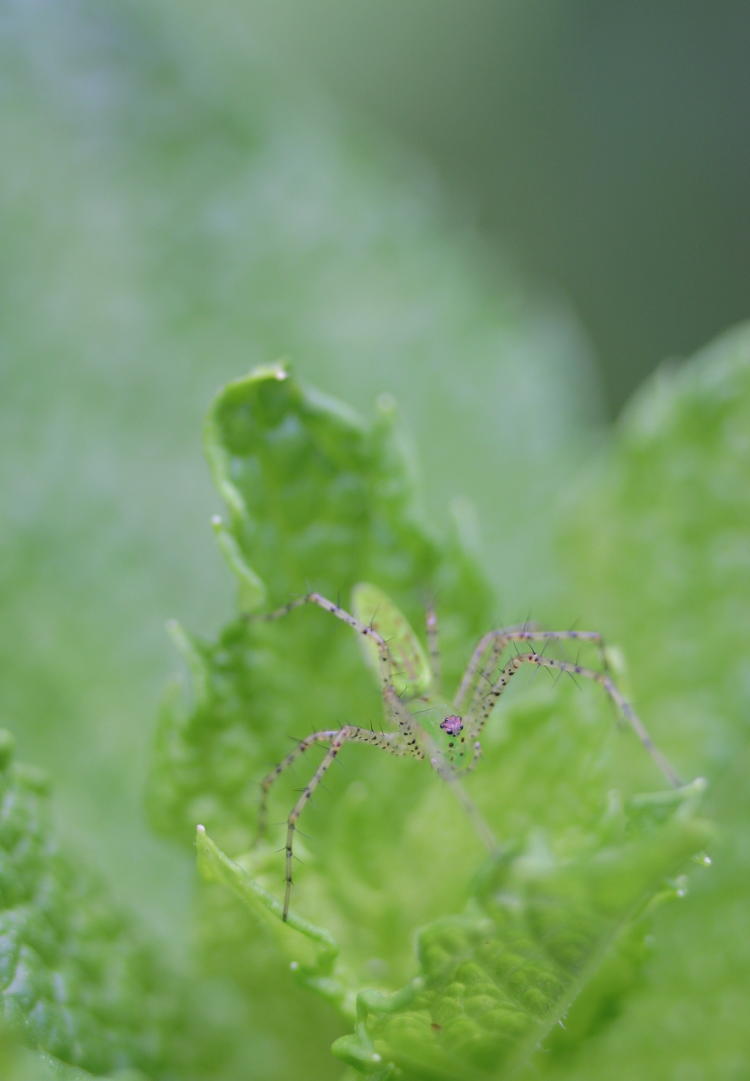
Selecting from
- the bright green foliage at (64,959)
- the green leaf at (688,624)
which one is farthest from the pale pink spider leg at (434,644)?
the bright green foliage at (64,959)

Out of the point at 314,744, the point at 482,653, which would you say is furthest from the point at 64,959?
the point at 482,653

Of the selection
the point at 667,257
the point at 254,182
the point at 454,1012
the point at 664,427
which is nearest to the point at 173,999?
the point at 454,1012

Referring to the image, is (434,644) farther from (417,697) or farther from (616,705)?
(616,705)

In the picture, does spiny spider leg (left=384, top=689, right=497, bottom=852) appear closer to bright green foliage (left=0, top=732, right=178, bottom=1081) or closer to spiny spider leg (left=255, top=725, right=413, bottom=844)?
spiny spider leg (left=255, top=725, right=413, bottom=844)

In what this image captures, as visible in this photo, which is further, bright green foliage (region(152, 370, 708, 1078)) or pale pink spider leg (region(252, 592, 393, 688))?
pale pink spider leg (region(252, 592, 393, 688))

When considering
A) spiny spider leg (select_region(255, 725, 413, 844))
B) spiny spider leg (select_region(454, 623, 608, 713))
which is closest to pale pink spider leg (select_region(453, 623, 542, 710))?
spiny spider leg (select_region(454, 623, 608, 713))
